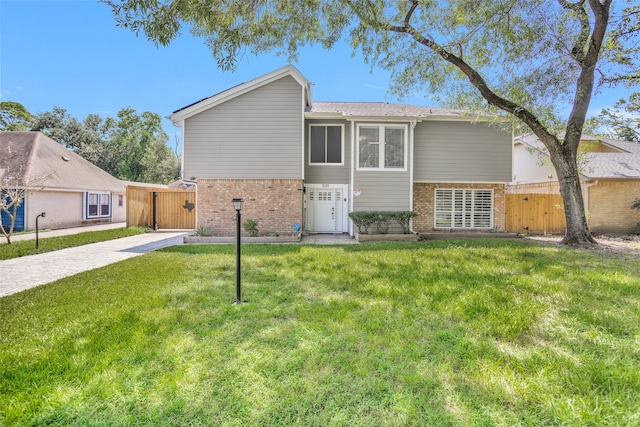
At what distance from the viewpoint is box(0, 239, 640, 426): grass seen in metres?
2.18

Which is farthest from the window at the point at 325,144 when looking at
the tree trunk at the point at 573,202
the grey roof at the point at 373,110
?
the tree trunk at the point at 573,202

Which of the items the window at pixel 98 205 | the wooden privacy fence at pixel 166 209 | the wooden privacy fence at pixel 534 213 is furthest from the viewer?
the window at pixel 98 205

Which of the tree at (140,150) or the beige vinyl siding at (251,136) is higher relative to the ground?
the tree at (140,150)

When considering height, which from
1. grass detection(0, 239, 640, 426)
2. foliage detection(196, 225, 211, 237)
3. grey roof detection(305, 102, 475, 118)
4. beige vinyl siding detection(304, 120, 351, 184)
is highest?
grey roof detection(305, 102, 475, 118)

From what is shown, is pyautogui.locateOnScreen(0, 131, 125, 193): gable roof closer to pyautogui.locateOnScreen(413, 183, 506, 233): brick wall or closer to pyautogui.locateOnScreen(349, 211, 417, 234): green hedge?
pyautogui.locateOnScreen(349, 211, 417, 234): green hedge

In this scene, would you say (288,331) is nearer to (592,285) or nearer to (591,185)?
(592,285)

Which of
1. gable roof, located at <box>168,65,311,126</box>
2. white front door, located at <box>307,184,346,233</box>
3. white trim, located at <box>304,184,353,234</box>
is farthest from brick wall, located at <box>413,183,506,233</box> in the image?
gable roof, located at <box>168,65,311,126</box>

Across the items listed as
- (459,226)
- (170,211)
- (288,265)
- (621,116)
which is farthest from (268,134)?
(621,116)

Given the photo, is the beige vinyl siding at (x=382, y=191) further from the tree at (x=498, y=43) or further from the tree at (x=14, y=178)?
the tree at (x=14, y=178)

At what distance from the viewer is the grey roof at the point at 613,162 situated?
1372 cm

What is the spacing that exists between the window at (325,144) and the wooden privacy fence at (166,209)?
7.18 meters

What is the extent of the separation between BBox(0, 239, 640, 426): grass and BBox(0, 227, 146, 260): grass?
5.30 m

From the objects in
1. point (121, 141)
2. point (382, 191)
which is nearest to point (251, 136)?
point (382, 191)

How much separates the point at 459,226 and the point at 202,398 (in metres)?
13.1
